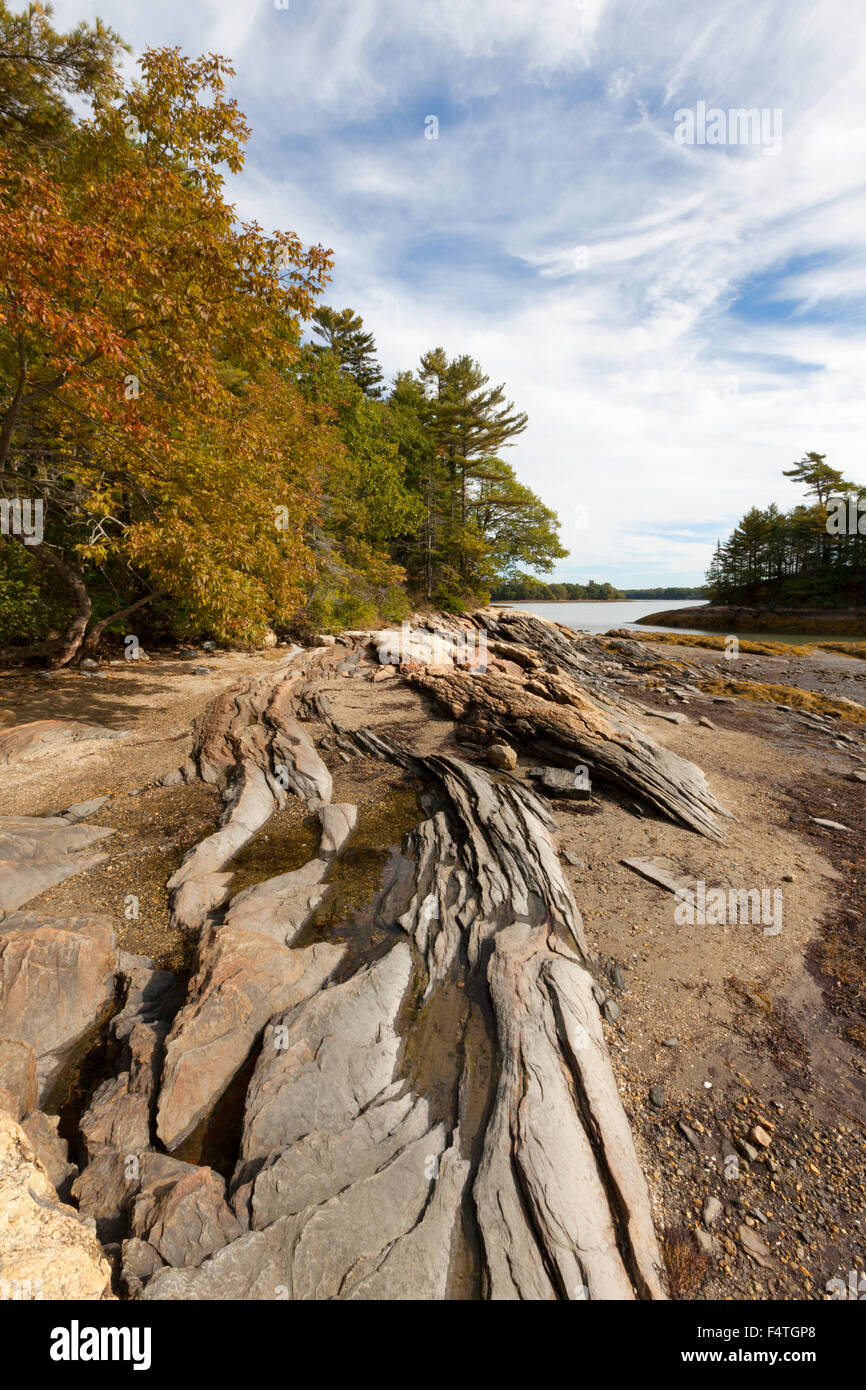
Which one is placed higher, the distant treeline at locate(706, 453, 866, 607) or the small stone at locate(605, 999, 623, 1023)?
the distant treeline at locate(706, 453, 866, 607)

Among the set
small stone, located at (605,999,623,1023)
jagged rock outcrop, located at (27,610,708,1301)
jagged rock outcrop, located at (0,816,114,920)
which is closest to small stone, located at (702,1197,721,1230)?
jagged rock outcrop, located at (27,610,708,1301)

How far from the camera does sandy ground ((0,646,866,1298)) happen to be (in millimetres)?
3129

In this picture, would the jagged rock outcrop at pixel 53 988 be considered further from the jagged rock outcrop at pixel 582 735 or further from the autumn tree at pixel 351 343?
Answer: the autumn tree at pixel 351 343

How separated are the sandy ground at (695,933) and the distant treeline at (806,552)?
54230 millimetres

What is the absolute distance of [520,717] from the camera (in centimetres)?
1126

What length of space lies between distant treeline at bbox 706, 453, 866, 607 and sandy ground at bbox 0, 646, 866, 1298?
178ft

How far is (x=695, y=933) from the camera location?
18.5 feet

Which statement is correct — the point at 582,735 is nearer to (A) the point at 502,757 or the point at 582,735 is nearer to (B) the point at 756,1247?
(A) the point at 502,757

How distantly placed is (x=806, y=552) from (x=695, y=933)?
230ft

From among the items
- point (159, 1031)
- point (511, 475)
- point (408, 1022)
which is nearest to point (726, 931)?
point (408, 1022)
